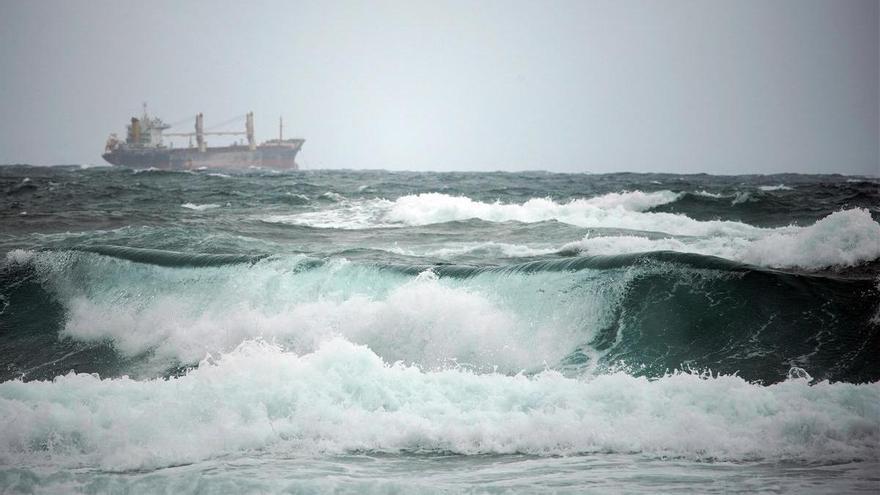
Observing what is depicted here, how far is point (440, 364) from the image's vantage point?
798cm

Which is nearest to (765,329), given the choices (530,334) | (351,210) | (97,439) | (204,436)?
(530,334)

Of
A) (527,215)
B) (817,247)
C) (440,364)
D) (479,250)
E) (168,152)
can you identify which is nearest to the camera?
(440,364)

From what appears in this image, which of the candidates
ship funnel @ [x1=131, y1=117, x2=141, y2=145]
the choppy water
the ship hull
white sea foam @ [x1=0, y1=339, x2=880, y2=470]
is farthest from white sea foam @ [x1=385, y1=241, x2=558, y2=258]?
ship funnel @ [x1=131, y1=117, x2=141, y2=145]

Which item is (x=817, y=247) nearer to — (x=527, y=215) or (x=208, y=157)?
(x=527, y=215)

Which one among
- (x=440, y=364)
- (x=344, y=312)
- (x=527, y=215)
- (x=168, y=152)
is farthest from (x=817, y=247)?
(x=168, y=152)

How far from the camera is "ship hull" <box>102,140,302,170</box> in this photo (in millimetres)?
91562

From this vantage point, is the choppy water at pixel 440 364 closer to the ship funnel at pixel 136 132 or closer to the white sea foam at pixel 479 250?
the white sea foam at pixel 479 250

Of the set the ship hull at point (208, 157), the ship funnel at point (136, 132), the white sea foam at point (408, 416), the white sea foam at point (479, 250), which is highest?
the ship funnel at point (136, 132)

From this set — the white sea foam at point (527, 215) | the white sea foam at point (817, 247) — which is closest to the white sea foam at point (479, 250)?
the white sea foam at point (817, 247)

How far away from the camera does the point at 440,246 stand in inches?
590

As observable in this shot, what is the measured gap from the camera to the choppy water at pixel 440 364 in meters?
5.14

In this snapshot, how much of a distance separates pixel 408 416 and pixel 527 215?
16037mm

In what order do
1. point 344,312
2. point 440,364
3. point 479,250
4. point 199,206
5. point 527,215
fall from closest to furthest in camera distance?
1. point 440,364
2. point 344,312
3. point 479,250
4. point 527,215
5. point 199,206

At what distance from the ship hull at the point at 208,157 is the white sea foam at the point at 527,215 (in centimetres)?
7417
